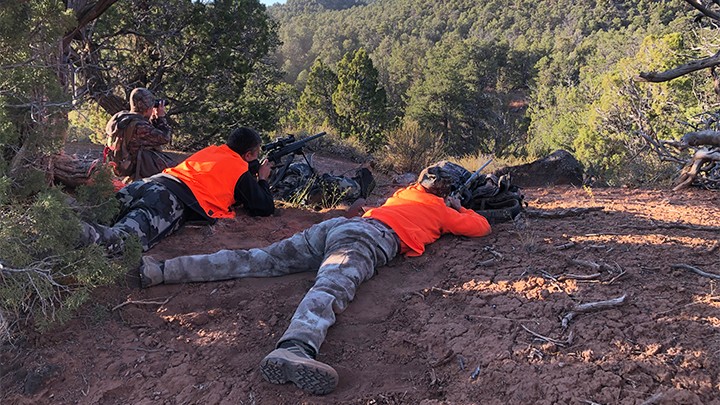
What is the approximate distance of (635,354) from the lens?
2.14 m

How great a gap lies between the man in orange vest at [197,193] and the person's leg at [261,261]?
23.6 inches

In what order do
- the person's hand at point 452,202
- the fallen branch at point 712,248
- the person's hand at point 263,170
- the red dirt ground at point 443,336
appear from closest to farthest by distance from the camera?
the red dirt ground at point 443,336, the fallen branch at point 712,248, the person's hand at point 452,202, the person's hand at point 263,170

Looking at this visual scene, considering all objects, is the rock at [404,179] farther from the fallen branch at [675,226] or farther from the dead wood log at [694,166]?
the fallen branch at [675,226]

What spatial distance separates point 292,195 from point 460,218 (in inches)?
101

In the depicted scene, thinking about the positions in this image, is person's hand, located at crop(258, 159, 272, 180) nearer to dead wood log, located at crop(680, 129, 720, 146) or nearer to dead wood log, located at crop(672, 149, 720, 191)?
dead wood log, located at crop(680, 129, 720, 146)

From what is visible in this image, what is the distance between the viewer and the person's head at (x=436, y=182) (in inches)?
152

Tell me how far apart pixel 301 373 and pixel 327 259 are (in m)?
1.09

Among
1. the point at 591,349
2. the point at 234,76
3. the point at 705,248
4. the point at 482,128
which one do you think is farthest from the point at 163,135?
the point at 482,128

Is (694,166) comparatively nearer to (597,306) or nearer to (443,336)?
(597,306)

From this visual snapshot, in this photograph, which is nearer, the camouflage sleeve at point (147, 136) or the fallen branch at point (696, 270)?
the fallen branch at point (696, 270)

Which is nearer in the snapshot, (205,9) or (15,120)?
(15,120)

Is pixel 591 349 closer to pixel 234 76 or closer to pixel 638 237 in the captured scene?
pixel 638 237

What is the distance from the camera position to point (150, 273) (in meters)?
3.08

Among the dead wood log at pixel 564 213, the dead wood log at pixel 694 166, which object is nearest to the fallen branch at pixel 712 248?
the dead wood log at pixel 564 213
